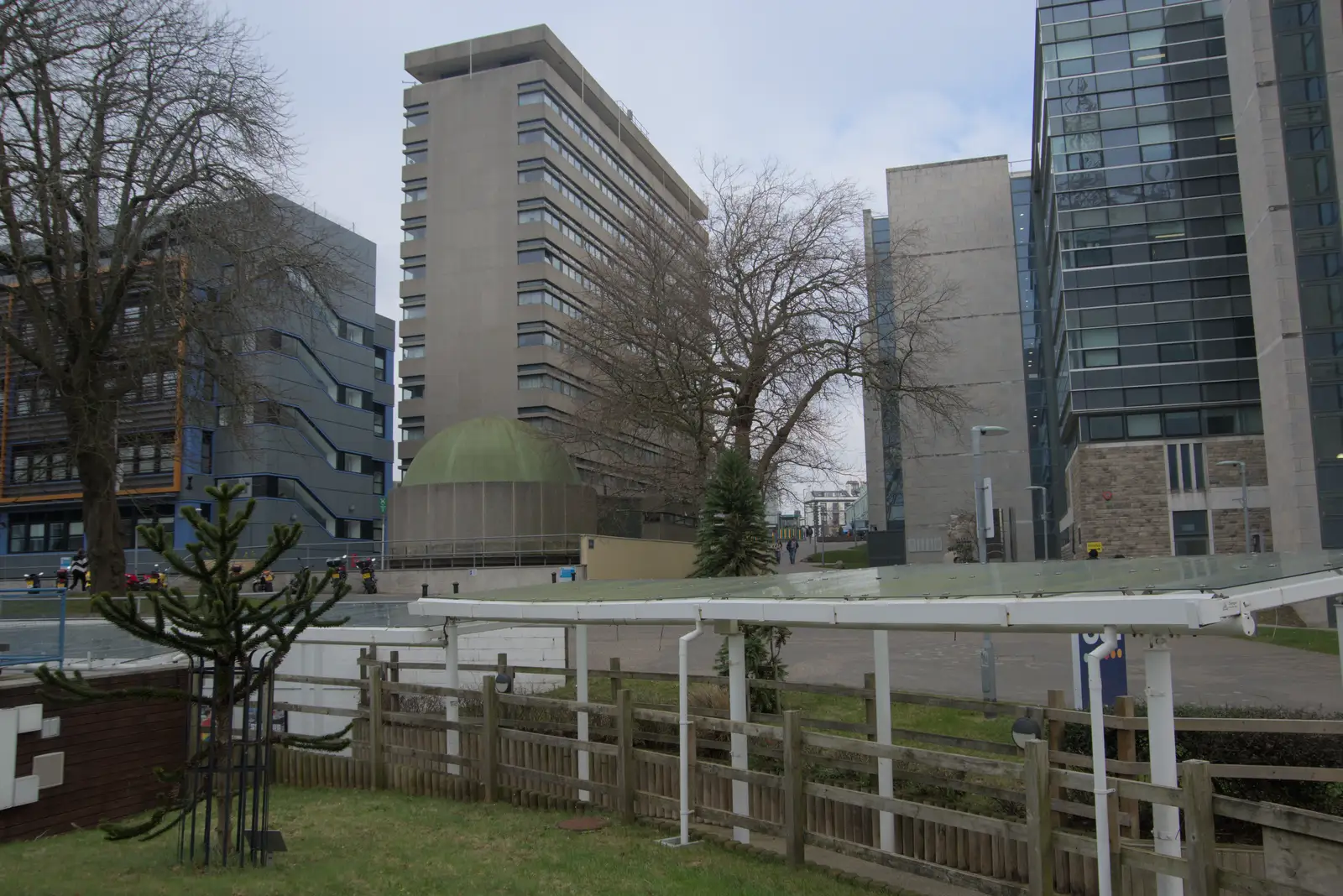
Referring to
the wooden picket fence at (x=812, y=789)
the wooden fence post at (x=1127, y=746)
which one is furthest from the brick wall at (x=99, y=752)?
the wooden fence post at (x=1127, y=746)

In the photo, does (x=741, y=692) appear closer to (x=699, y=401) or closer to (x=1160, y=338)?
(x=699, y=401)

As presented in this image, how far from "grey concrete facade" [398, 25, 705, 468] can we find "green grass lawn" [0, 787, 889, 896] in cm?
5600

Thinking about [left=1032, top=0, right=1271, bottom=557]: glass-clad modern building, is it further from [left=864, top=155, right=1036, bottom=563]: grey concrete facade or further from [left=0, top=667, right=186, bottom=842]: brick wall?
[left=0, top=667, right=186, bottom=842]: brick wall

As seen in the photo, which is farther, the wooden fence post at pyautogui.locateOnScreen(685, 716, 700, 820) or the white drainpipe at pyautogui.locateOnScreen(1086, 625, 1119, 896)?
the wooden fence post at pyautogui.locateOnScreen(685, 716, 700, 820)

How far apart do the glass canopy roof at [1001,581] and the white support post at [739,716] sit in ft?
1.62

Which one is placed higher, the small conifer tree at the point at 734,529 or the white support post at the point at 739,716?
the small conifer tree at the point at 734,529

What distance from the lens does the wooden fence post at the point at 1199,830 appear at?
5523mm

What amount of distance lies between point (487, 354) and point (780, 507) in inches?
1368

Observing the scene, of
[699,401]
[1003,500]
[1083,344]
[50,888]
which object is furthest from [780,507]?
[50,888]

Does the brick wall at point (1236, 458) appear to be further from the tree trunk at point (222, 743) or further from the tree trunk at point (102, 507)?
the tree trunk at point (222, 743)

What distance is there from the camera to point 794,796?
7.98 m

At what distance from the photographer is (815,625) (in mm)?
8258

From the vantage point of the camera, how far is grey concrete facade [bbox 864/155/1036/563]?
62.6 metres

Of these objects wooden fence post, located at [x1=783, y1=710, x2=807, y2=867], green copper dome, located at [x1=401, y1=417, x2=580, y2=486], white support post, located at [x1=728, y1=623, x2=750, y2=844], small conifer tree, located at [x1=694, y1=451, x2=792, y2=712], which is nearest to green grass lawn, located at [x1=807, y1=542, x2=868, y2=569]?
green copper dome, located at [x1=401, y1=417, x2=580, y2=486]
